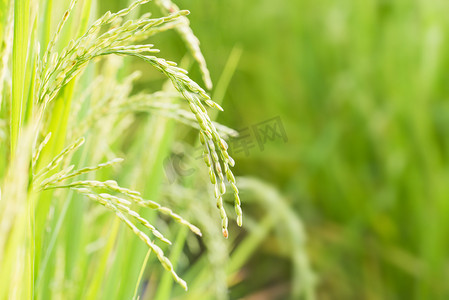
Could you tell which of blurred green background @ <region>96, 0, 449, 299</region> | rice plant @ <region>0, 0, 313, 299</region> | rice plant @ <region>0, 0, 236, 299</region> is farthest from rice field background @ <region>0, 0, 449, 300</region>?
rice plant @ <region>0, 0, 236, 299</region>

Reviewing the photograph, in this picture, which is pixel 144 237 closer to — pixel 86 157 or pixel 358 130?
pixel 86 157

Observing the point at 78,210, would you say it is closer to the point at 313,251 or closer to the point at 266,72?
the point at 313,251

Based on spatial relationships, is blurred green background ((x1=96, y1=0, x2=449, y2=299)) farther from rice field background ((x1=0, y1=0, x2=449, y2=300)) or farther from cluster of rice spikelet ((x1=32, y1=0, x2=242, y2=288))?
cluster of rice spikelet ((x1=32, y1=0, x2=242, y2=288))

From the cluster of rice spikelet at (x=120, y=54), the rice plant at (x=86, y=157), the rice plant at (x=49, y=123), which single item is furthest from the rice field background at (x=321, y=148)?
the cluster of rice spikelet at (x=120, y=54)

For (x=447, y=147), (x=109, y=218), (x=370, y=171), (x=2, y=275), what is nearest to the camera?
(x=2, y=275)

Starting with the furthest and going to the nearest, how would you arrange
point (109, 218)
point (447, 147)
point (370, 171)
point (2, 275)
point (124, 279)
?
point (370, 171) → point (447, 147) → point (109, 218) → point (124, 279) → point (2, 275)

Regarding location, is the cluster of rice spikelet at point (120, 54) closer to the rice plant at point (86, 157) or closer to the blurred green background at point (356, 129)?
the rice plant at point (86, 157)

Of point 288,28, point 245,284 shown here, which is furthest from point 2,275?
point 288,28

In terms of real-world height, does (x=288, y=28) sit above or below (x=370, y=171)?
above

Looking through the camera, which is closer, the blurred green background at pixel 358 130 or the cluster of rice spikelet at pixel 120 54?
the cluster of rice spikelet at pixel 120 54
